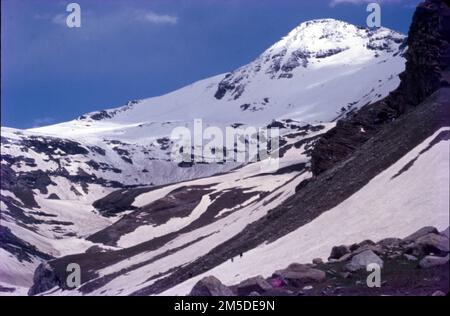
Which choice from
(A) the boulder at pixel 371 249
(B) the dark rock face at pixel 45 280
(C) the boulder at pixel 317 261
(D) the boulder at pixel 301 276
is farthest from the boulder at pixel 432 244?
(B) the dark rock face at pixel 45 280

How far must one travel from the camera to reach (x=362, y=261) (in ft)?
76.1

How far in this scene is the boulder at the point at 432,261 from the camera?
68.4ft

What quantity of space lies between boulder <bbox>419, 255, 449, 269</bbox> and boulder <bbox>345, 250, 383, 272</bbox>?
5.59 ft

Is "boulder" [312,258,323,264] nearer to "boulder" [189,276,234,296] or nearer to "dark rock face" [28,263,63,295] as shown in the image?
"boulder" [189,276,234,296]

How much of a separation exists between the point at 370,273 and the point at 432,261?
2219 millimetres

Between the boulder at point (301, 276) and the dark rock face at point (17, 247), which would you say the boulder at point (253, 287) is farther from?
the dark rock face at point (17, 247)

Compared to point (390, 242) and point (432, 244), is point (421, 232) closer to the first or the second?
point (390, 242)

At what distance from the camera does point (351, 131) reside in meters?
64.6

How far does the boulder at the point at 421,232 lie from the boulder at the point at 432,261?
2684mm

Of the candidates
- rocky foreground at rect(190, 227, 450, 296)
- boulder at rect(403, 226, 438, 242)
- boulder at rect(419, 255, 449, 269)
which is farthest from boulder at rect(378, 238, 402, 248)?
boulder at rect(419, 255, 449, 269)
